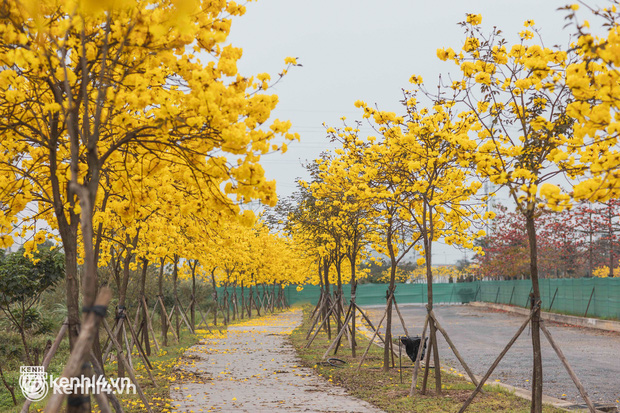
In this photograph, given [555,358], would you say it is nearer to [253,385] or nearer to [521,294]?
[253,385]

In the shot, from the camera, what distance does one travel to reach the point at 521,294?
35.5 meters

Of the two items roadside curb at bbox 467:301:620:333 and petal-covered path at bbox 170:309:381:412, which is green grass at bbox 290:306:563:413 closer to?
petal-covered path at bbox 170:309:381:412

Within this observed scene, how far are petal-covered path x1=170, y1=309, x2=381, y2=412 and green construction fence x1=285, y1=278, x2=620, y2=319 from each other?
13686 mm

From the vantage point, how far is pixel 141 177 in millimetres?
5625

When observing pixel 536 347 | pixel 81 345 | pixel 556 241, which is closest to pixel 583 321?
pixel 556 241

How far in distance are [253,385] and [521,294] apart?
28268mm

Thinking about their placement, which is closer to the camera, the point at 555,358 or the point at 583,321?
the point at 555,358

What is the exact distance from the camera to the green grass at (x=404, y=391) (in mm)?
8141

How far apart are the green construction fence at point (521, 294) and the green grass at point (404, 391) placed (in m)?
13.5

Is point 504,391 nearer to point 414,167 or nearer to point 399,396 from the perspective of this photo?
point 399,396

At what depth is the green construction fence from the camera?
23827 millimetres

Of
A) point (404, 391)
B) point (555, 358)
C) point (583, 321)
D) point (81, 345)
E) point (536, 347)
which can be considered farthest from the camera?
point (583, 321)

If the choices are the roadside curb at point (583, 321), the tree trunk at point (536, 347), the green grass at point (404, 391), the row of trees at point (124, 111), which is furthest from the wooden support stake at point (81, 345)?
the roadside curb at point (583, 321)

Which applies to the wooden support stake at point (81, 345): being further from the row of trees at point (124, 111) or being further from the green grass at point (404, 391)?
the green grass at point (404, 391)
